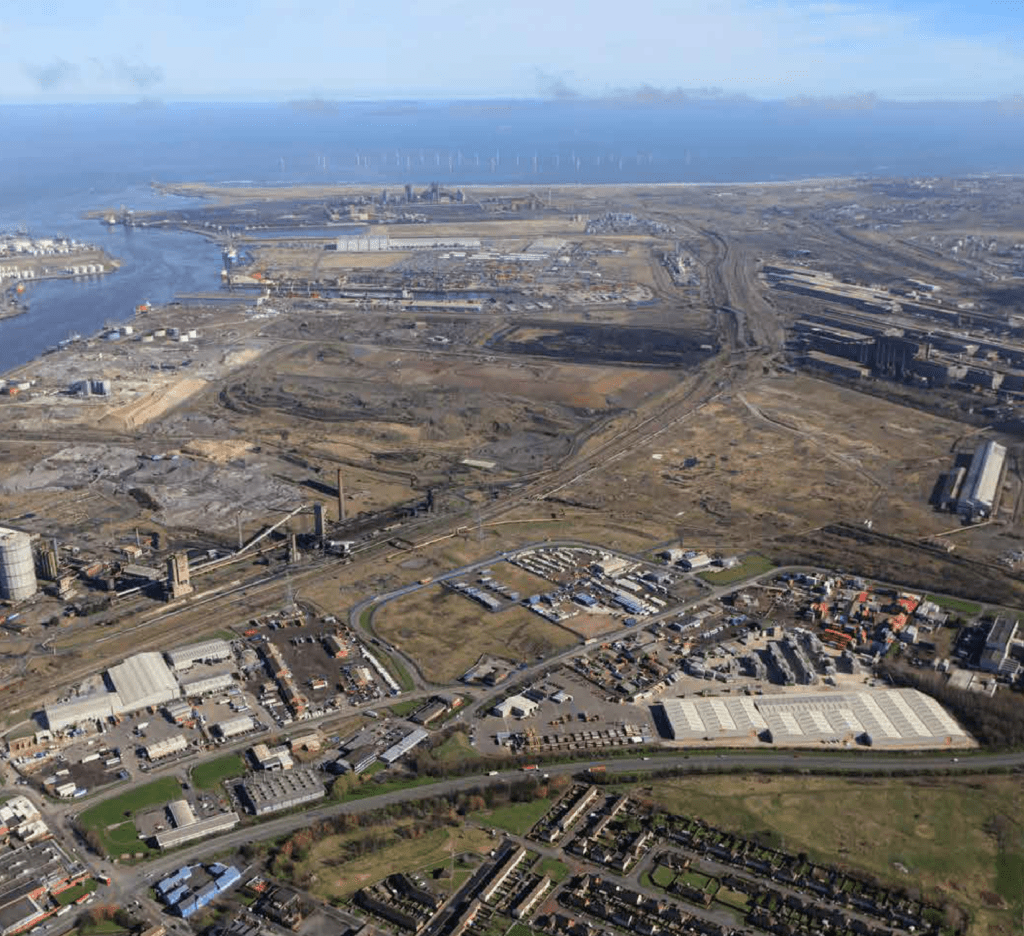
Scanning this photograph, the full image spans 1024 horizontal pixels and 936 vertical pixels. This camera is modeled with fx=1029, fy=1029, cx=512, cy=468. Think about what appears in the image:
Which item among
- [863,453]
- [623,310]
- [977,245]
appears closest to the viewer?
[863,453]

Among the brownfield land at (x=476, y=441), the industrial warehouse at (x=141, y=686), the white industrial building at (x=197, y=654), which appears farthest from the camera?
the brownfield land at (x=476, y=441)

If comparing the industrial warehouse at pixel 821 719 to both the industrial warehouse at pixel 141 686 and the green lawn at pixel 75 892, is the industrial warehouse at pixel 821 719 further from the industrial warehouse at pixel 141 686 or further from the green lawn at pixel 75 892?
the green lawn at pixel 75 892

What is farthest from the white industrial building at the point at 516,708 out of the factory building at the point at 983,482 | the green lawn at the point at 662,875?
the factory building at the point at 983,482

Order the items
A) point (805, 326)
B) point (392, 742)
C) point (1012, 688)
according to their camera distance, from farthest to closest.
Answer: point (805, 326)
point (1012, 688)
point (392, 742)

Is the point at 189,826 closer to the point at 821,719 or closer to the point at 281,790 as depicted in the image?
the point at 281,790

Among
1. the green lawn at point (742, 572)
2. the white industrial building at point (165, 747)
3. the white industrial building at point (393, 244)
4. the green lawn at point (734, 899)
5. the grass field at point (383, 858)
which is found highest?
the white industrial building at point (393, 244)

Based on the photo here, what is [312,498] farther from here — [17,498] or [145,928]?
[145,928]

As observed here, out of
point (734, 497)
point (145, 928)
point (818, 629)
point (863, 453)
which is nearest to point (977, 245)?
point (863, 453)
